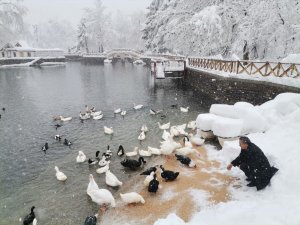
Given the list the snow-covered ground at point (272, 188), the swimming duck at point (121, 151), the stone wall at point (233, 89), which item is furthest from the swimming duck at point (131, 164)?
the stone wall at point (233, 89)

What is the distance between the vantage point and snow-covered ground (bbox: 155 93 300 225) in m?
6.09

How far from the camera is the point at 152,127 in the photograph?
60.5 ft

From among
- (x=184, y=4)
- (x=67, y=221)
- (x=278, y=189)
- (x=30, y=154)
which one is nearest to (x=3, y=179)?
(x=30, y=154)

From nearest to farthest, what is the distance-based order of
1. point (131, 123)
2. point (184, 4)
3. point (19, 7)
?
point (131, 123), point (184, 4), point (19, 7)

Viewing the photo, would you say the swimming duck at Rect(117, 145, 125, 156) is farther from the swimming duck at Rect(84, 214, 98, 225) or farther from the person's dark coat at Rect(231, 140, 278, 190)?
the person's dark coat at Rect(231, 140, 278, 190)

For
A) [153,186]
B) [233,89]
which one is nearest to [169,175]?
[153,186]

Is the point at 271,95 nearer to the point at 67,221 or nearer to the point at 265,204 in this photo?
the point at 265,204

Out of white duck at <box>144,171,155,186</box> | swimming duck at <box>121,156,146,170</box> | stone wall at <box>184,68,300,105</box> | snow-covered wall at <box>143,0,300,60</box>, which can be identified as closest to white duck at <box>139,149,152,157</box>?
swimming duck at <box>121,156,146,170</box>

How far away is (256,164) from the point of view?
810 centimetres

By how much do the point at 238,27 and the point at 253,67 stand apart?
641cm

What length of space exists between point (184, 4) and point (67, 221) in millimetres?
33783

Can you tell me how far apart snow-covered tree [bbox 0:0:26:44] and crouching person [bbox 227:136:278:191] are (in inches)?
2075

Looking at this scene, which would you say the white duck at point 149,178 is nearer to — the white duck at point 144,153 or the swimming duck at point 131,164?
the swimming duck at point 131,164

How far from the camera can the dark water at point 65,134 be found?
9.92 metres
